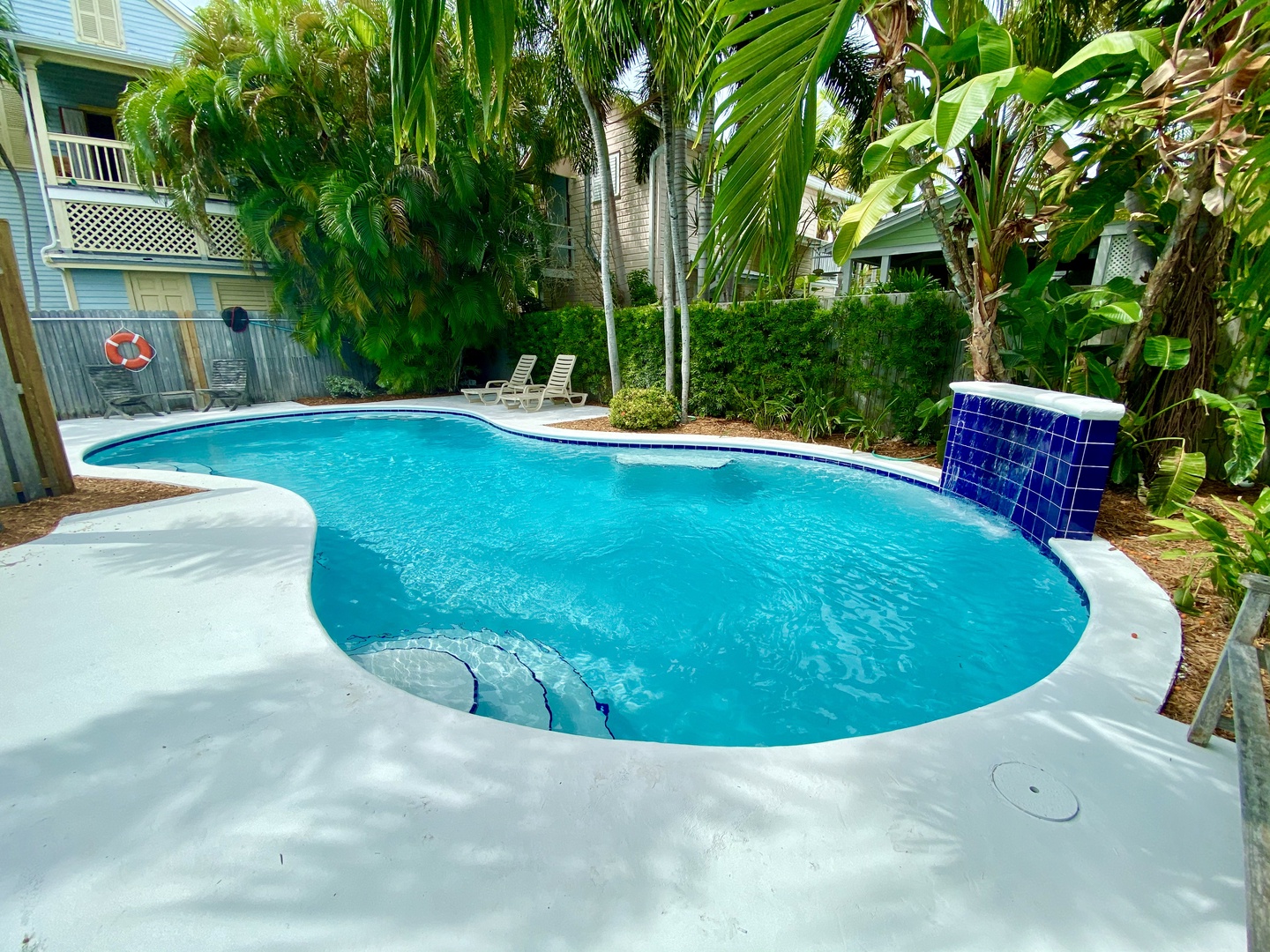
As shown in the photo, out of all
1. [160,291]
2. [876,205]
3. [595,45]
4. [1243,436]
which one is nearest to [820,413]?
[1243,436]

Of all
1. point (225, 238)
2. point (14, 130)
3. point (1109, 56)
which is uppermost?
point (14, 130)

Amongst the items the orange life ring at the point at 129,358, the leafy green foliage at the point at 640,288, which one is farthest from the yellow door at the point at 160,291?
the leafy green foliage at the point at 640,288

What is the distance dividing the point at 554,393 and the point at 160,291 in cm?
943

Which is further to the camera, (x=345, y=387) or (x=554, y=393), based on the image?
(x=345, y=387)

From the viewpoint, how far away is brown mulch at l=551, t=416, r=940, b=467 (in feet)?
25.2

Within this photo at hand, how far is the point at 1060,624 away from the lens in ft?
12.1

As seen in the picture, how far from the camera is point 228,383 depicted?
12016mm

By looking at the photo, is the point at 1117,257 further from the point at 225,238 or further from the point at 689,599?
the point at 225,238

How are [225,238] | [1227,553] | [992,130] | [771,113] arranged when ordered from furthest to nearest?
[225,238], [992,130], [1227,553], [771,113]

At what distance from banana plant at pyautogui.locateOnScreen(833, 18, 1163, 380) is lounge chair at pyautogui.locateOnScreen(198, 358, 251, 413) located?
12.7m

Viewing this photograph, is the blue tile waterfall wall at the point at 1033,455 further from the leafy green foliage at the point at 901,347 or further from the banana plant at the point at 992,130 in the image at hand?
the leafy green foliage at the point at 901,347

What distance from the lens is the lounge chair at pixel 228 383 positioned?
38.9 ft

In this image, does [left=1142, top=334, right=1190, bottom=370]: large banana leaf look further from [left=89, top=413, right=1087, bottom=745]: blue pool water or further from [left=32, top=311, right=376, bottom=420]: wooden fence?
[left=32, top=311, right=376, bottom=420]: wooden fence

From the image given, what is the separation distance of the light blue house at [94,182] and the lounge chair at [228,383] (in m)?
2.60
